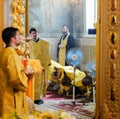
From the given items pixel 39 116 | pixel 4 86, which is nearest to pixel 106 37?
pixel 4 86

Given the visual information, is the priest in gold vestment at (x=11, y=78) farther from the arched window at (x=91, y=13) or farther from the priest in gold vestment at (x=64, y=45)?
the arched window at (x=91, y=13)

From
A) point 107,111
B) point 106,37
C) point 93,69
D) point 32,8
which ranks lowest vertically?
point 107,111

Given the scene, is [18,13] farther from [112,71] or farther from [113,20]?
[112,71]

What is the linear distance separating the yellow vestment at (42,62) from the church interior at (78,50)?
0.02 m

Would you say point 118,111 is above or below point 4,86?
below


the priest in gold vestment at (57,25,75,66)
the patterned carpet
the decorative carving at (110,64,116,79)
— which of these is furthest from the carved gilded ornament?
the decorative carving at (110,64,116,79)

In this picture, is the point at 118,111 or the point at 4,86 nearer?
the point at 4,86

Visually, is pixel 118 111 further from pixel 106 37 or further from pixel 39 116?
pixel 39 116

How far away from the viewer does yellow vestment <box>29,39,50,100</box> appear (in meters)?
5.04

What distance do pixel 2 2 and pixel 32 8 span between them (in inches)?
17.1

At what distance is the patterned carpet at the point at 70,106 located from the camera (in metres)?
5.11

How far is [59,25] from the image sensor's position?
5164 mm

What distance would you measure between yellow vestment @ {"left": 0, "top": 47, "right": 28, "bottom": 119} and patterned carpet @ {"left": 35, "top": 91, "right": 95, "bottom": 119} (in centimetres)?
161

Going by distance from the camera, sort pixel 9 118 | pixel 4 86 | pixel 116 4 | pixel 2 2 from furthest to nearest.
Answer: pixel 2 2
pixel 116 4
pixel 4 86
pixel 9 118
